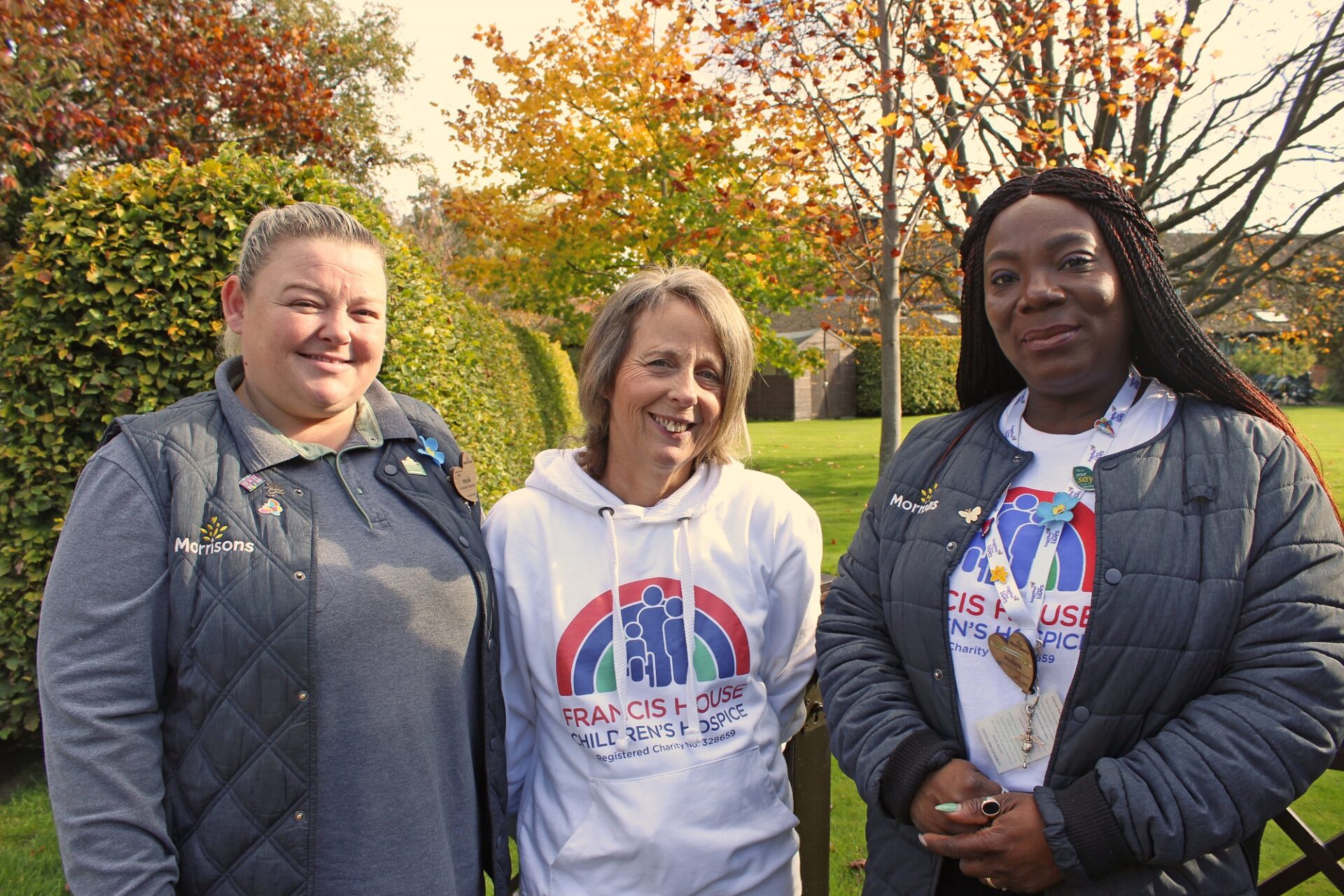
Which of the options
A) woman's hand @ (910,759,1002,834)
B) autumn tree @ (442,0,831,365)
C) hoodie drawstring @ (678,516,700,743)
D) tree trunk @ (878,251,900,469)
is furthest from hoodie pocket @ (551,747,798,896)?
autumn tree @ (442,0,831,365)

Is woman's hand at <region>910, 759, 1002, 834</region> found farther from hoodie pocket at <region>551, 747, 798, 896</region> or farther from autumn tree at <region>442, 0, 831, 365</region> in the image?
autumn tree at <region>442, 0, 831, 365</region>

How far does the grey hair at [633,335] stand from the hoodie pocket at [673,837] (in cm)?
85

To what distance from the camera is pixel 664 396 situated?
232cm

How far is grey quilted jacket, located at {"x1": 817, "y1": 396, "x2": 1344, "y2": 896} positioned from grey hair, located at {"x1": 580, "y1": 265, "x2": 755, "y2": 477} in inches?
28.7

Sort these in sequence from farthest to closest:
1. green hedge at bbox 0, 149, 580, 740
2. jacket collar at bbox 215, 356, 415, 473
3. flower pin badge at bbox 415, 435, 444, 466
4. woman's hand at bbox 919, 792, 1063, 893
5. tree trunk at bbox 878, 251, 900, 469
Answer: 1. tree trunk at bbox 878, 251, 900, 469
2. green hedge at bbox 0, 149, 580, 740
3. flower pin badge at bbox 415, 435, 444, 466
4. jacket collar at bbox 215, 356, 415, 473
5. woman's hand at bbox 919, 792, 1063, 893

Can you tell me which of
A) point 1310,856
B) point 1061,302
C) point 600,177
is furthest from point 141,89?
point 1310,856

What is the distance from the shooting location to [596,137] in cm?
1109

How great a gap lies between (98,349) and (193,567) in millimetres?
3158

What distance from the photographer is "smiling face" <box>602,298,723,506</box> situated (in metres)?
2.33

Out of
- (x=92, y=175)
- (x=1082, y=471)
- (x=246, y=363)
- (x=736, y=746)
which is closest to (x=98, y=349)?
(x=92, y=175)

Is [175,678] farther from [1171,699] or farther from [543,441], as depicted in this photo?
[543,441]

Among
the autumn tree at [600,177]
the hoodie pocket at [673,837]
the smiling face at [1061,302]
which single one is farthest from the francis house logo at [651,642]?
the autumn tree at [600,177]

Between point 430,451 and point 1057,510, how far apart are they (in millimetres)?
1497

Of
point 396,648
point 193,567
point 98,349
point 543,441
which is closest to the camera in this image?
point 193,567
